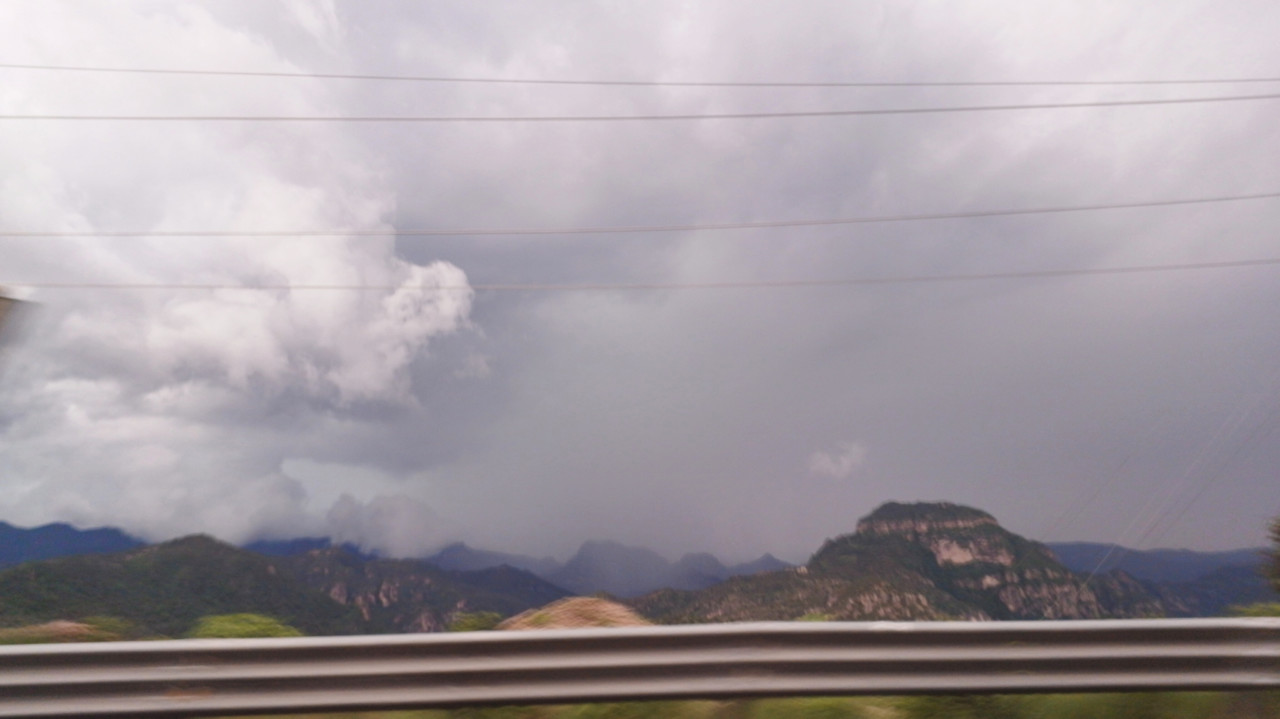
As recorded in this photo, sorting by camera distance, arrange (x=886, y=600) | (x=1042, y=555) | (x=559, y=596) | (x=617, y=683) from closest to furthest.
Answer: (x=617, y=683) → (x=559, y=596) → (x=886, y=600) → (x=1042, y=555)

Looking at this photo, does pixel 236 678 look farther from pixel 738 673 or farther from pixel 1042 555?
pixel 1042 555

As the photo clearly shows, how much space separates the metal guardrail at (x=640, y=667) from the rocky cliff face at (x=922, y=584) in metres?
0.87

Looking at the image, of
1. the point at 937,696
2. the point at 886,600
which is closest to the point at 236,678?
the point at 937,696

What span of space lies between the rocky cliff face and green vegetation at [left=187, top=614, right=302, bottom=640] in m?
2.55

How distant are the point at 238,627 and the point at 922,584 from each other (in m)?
11.8

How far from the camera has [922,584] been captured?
13477 mm

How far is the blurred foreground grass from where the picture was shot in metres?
3.81

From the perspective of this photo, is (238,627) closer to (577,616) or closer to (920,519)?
(577,616)

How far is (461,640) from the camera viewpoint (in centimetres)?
378

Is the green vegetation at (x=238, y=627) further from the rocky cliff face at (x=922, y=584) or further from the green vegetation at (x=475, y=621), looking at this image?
the rocky cliff face at (x=922, y=584)

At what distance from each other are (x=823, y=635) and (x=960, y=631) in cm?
71

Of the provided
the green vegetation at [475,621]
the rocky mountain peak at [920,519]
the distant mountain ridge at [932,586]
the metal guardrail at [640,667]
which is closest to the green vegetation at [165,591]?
the green vegetation at [475,621]

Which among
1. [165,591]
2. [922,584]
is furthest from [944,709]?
[165,591]

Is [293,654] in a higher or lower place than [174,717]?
higher
